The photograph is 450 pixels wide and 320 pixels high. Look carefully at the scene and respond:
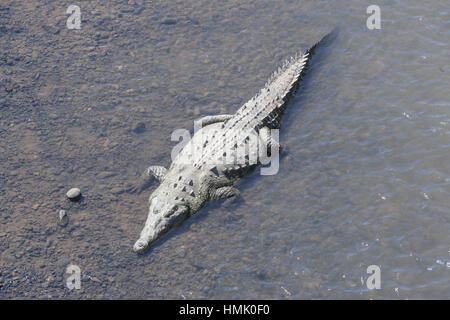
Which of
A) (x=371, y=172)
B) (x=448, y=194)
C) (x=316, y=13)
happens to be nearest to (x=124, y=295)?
(x=371, y=172)

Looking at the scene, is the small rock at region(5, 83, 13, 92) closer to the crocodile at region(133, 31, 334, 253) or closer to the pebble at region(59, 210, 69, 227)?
the pebble at region(59, 210, 69, 227)

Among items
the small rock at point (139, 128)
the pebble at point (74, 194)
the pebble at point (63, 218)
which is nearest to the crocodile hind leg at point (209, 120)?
the small rock at point (139, 128)

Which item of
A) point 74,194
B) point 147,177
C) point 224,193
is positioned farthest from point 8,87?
point 224,193

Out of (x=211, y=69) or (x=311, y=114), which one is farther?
(x=211, y=69)

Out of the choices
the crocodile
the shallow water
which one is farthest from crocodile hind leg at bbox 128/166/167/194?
the shallow water

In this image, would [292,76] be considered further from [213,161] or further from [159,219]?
[159,219]
